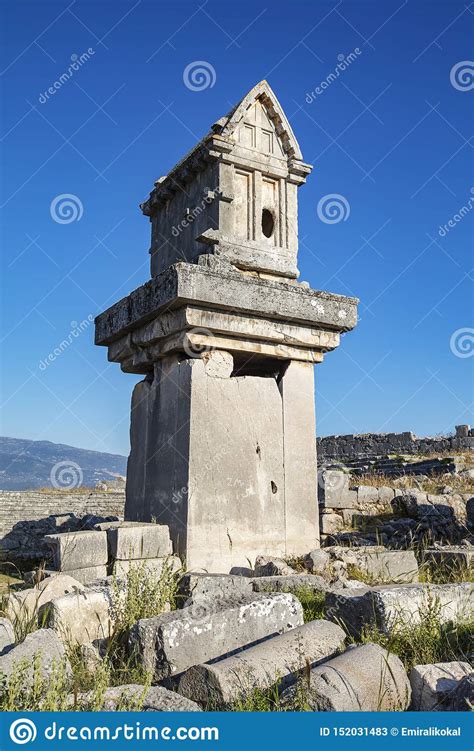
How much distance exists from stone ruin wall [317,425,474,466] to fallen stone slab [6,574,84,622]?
57.4 feet


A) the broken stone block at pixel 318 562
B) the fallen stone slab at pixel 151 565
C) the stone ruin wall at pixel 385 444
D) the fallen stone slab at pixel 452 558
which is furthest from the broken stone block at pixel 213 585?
the stone ruin wall at pixel 385 444

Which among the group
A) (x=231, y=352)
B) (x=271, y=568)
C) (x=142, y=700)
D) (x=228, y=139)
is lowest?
(x=142, y=700)

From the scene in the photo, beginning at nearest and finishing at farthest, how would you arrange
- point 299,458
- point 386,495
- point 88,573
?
point 88,573 < point 299,458 < point 386,495

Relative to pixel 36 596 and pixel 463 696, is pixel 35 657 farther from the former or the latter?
pixel 463 696

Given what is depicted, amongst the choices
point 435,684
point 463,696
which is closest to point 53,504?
point 435,684

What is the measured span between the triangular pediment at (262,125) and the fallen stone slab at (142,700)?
524cm

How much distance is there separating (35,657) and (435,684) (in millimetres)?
1695

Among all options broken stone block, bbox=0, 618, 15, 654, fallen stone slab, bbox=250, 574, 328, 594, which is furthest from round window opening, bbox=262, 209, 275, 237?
broken stone block, bbox=0, 618, 15, 654

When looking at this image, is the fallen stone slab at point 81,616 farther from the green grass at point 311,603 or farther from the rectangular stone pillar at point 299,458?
the rectangular stone pillar at point 299,458

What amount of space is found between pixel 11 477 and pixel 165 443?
193015 mm

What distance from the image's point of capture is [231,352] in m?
5.98

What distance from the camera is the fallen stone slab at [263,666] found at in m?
2.80

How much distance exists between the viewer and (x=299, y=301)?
6070mm

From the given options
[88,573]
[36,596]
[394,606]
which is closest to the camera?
[394,606]
